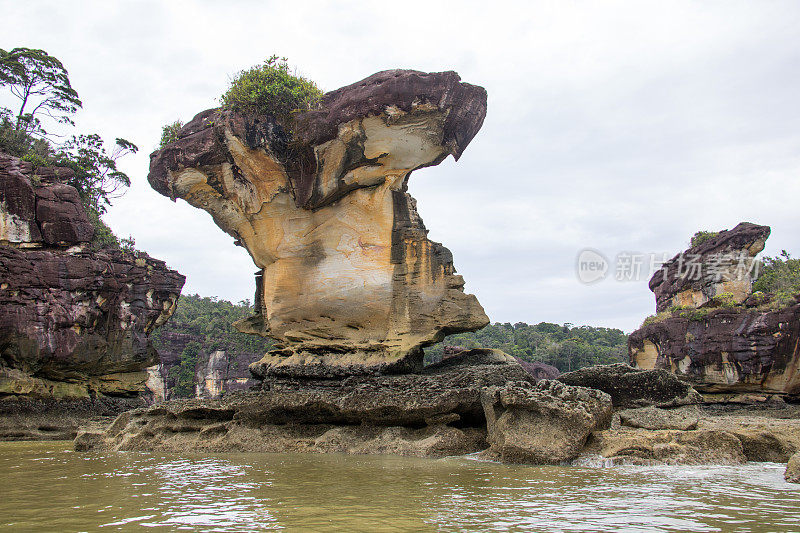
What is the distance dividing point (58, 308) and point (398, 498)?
15.9 m

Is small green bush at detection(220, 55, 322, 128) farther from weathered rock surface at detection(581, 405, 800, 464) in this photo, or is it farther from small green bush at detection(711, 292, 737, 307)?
small green bush at detection(711, 292, 737, 307)

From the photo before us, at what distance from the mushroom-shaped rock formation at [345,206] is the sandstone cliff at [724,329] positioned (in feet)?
39.2

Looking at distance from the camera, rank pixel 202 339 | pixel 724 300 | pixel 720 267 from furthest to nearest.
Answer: pixel 202 339
pixel 720 267
pixel 724 300

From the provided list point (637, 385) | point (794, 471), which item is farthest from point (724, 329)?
point (794, 471)

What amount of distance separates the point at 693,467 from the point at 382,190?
758cm

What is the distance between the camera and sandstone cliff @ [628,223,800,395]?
55.9ft

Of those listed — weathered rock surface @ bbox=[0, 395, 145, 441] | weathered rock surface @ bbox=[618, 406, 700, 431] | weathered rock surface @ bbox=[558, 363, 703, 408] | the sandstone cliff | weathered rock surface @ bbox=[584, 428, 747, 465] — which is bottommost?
weathered rock surface @ bbox=[0, 395, 145, 441]

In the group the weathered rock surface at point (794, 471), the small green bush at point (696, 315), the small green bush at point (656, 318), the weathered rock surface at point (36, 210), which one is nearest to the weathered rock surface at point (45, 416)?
Answer: the weathered rock surface at point (36, 210)

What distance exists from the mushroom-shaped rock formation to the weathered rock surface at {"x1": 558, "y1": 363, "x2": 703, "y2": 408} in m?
2.64

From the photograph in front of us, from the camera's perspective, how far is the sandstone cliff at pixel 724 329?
1705 cm

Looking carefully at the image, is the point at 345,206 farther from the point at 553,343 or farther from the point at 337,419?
the point at 553,343

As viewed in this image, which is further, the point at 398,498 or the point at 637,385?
the point at 637,385

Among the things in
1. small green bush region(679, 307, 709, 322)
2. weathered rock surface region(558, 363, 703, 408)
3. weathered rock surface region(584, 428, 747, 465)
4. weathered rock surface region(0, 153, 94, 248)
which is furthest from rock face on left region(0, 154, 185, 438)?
small green bush region(679, 307, 709, 322)

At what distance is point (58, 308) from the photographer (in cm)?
1636
